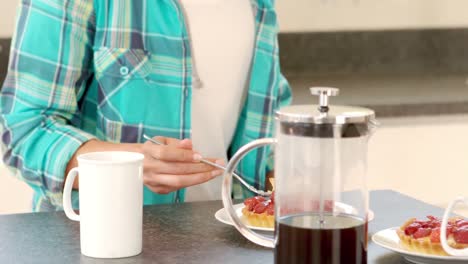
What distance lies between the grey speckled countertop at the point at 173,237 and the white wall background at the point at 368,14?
61.3 inches

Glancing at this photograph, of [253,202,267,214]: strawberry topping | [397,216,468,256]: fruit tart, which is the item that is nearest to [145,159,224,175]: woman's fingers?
[253,202,267,214]: strawberry topping

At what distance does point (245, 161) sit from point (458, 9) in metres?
1.72

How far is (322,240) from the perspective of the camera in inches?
43.6

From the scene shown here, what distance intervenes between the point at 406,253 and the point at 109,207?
1.28 ft

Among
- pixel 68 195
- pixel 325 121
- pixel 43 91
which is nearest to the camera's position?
pixel 325 121

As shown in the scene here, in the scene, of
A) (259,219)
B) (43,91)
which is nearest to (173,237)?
(259,219)

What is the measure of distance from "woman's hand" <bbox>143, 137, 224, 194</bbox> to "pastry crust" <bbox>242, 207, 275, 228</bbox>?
10 centimetres

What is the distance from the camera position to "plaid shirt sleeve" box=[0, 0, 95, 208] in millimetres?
1639

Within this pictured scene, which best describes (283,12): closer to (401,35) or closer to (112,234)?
(401,35)

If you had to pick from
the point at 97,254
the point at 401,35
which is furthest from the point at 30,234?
the point at 401,35

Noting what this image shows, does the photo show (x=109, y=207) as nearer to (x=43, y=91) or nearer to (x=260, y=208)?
(x=260, y=208)

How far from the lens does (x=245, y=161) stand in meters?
1.89

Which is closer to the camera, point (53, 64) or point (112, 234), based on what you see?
point (112, 234)

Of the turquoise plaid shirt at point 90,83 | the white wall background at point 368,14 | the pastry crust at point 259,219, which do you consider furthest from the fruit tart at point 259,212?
the white wall background at point 368,14
